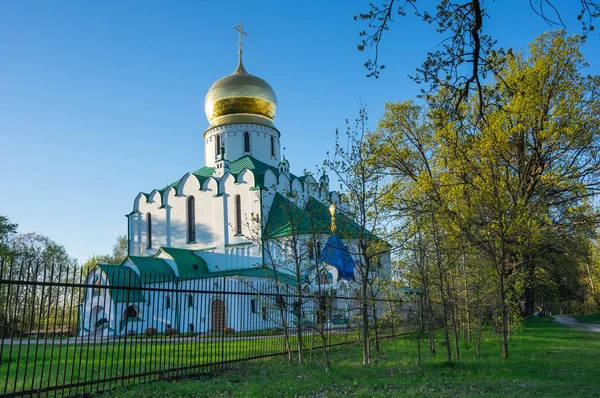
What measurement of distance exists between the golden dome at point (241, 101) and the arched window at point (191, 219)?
258 inches

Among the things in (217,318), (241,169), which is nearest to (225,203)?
(241,169)

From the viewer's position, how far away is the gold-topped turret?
3772 cm

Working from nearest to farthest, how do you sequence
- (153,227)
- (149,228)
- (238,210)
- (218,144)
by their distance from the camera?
(238,210)
(153,227)
(149,228)
(218,144)

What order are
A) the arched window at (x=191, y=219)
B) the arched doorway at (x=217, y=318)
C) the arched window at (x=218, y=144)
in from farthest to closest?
the arched window at (x=218, y=144), the arched window at (x=191, y=219), the arched doorway at (x=217, y=318)

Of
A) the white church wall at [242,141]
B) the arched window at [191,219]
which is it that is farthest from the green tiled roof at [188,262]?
the white church wall at [242,141]

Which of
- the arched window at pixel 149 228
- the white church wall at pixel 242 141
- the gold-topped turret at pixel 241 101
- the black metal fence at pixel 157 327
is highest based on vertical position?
the gold-topped turret at pixel 241 101

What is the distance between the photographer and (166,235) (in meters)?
35.5

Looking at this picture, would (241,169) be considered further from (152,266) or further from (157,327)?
(157,327)

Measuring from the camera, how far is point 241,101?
3781 centimetres

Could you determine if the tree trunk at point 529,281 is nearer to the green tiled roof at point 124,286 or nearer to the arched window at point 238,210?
the green tiled roof at point 124,286

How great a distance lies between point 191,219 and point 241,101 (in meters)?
9.39

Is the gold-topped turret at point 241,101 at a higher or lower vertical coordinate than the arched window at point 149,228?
higher

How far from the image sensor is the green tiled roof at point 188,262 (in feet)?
102

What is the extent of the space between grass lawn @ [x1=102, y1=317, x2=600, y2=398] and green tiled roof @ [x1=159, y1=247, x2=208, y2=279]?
1972 cm
